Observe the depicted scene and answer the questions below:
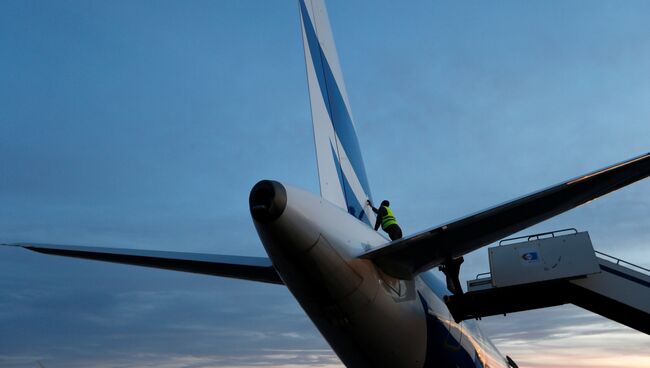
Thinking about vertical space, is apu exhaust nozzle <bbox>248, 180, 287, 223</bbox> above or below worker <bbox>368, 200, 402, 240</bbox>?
below

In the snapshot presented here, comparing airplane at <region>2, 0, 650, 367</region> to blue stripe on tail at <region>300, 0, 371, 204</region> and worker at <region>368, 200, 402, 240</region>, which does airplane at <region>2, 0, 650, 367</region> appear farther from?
blue stripe on tail at <region>300, 0, 371, 204</region>

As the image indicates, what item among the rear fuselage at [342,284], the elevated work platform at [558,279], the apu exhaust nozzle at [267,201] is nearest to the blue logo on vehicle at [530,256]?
the elevated work platform at [558,279]

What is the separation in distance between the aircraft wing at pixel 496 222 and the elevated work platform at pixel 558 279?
183 inches

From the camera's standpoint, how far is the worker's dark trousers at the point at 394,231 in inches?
310

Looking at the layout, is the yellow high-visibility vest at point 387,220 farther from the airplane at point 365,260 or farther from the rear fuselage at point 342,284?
the rear fuselage at point 342,284

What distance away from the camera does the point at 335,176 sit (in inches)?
345

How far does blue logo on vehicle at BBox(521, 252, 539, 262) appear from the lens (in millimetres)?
10078

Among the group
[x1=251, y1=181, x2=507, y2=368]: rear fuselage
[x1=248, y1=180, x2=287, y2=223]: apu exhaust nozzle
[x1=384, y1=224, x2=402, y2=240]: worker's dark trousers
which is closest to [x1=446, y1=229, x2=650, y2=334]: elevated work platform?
[x1=384, y1=224, x2=402, y2=240]: worker's dark trousers

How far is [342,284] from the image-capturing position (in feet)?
16.2

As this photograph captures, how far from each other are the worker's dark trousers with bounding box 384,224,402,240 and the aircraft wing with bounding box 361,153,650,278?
7.53 feet

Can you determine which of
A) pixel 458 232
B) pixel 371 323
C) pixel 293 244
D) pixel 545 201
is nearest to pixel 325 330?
pixel 371 323

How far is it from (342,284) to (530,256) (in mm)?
6572

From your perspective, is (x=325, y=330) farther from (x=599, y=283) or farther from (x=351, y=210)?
(x=599, y=283)

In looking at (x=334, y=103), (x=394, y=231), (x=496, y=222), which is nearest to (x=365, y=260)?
(x=496, y=222)
